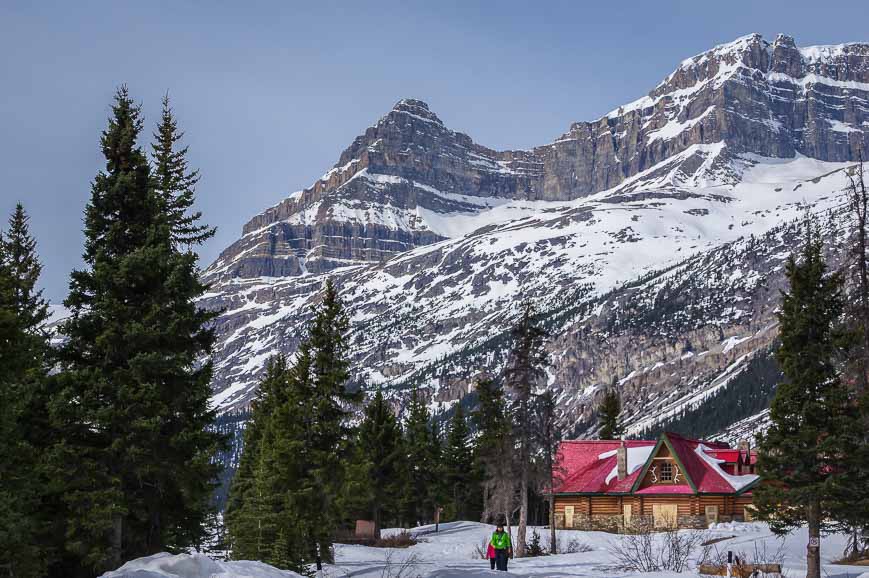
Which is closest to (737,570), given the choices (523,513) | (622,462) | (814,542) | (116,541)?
(814,542)

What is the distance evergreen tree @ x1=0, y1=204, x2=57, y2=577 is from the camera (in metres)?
21.5

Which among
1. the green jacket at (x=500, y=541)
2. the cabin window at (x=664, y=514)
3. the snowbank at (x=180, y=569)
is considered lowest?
the cabin window at (x=664, y=514)

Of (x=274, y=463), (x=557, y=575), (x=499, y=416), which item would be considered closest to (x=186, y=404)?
(x=557, y=575)

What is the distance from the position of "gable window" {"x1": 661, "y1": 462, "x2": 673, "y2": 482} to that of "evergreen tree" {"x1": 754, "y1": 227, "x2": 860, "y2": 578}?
40.8 meters

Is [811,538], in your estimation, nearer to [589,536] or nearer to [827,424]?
[827,424]

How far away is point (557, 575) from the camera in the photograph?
94.8 ft

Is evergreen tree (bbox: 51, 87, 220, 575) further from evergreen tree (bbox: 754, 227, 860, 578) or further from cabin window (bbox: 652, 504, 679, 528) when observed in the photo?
cabin window (bbox: 652, 504, 679, 528)

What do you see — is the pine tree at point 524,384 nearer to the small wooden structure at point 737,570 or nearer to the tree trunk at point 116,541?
the small wooden structure at point 737,570

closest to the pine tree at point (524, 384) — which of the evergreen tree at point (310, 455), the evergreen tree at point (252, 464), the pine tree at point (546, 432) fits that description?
the pine tree at point (546, 432)

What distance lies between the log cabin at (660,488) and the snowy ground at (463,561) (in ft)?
22.1

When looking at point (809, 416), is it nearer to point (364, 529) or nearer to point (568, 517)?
point (364, 529)

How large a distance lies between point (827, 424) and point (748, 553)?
1023 centimetres

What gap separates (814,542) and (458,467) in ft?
214

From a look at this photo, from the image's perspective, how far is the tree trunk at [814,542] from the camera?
29.5 metres
